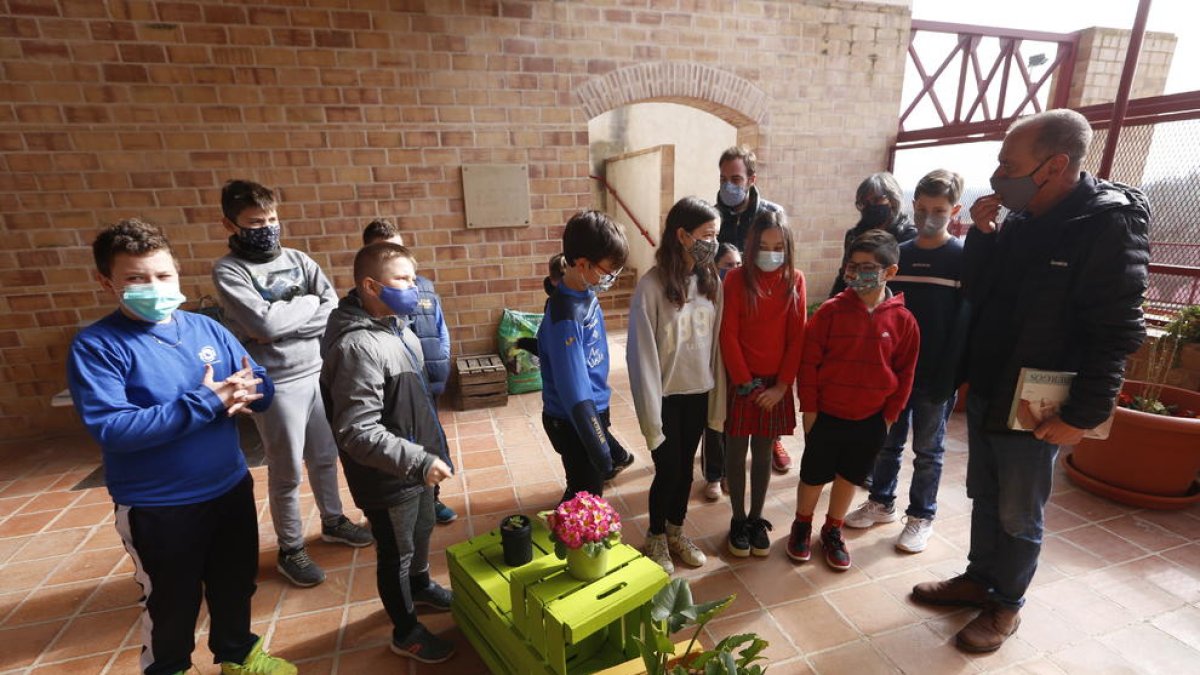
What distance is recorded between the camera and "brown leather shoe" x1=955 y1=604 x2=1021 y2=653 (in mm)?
1977

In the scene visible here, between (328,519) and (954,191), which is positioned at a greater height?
(954,191)

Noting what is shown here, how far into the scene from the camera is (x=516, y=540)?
1815mm

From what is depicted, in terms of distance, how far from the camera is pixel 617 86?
4777mm

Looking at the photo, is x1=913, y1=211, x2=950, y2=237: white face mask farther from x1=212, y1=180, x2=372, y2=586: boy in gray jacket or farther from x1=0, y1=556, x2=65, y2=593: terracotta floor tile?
x1=0, y1=556, x2=65, y2=593: terracotta floor tile

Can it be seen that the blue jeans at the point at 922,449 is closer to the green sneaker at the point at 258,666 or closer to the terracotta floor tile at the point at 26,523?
the green sneaker at the point at 258,666

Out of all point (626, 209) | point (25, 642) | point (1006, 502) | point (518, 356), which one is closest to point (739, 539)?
point (1006, 502)

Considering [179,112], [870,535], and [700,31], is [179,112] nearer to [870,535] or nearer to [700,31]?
[700,31]

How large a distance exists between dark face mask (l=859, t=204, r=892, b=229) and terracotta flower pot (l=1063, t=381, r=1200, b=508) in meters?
1.65

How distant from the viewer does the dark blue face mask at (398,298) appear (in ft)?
5.46

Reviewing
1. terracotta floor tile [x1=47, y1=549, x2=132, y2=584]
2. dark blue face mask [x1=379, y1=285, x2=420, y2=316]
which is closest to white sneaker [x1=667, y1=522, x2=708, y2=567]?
dark blue face mask [x1=379, y1=285, x2=420, y2=316]

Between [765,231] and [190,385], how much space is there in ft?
6.91

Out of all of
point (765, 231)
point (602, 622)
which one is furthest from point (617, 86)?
point (602, 622)

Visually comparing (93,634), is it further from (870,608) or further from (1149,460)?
(1149,460)

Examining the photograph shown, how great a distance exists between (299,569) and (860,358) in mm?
2660
